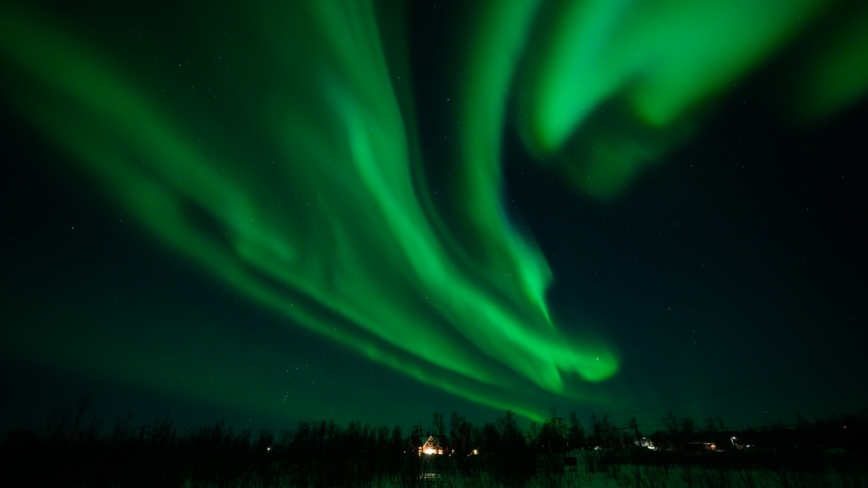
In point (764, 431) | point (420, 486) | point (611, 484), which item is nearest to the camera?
point (420, 486)

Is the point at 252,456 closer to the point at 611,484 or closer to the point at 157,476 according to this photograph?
the point at 157,476

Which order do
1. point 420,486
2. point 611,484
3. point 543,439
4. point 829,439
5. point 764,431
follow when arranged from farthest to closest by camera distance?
1. point 764,431
2. point 829,439
3. point 543,439
4. point 611,484
5. point 420,486

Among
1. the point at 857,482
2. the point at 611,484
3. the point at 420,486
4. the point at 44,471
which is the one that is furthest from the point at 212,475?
the point at 857,482

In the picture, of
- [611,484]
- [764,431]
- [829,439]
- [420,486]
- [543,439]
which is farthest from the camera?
[764,431]

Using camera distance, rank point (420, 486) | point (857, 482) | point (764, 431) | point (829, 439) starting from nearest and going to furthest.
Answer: point (857, 482) → point (420, 486) → point (829, 439) → point (764, 431)

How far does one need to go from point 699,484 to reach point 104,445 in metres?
30.7

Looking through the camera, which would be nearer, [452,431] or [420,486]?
[420,486]

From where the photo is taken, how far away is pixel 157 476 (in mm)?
17938

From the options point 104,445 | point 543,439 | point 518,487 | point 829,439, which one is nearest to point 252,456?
point 104,445

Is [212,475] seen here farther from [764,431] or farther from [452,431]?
A: [764,431]

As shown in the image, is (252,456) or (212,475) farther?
(252,456)

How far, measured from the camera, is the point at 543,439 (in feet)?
121

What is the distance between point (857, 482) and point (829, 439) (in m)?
44.8

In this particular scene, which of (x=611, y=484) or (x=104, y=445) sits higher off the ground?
(x=104, y=445)
